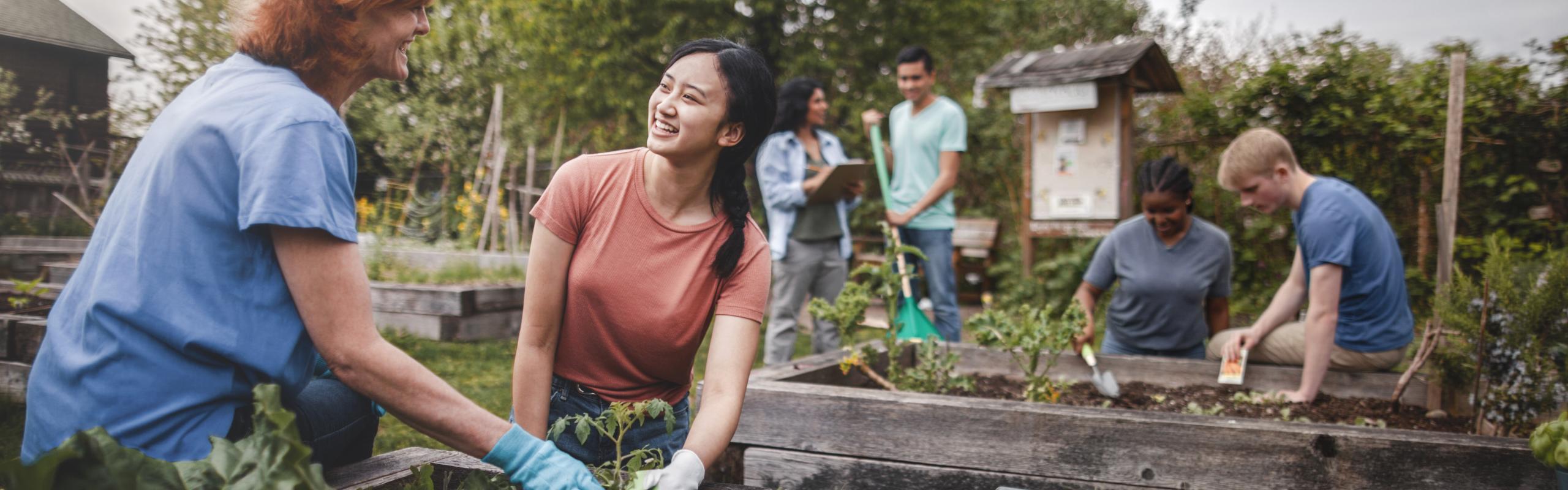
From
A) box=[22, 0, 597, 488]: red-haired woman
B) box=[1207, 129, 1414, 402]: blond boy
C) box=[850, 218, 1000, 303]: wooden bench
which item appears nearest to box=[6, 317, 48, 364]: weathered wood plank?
box=[22, 0, 597, 488]: red-haired woman

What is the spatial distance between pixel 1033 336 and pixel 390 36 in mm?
2251

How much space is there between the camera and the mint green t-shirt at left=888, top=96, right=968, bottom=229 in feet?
14.9

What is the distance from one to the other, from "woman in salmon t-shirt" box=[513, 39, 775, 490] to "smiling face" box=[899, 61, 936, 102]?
9.67ft

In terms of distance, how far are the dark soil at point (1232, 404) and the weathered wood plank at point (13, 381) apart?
3.12 meters

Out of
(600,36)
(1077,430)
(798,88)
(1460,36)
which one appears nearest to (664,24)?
(600,36)

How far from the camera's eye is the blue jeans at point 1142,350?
3795mm

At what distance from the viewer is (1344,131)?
5691 mm

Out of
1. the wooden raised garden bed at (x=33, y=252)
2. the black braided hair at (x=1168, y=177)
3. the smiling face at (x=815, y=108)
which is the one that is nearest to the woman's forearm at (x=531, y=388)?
the wooden raised garden bed at (x=33, y=252)

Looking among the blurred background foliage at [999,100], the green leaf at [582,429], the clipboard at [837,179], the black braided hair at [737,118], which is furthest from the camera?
the blurred background foliage at [999,100]

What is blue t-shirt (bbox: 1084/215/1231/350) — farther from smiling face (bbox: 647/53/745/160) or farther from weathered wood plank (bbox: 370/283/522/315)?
weathered wood plank (bbox: 370/283/522/315)

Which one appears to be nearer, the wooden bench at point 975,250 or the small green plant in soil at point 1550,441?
the small green plant in soil at point 1550,441

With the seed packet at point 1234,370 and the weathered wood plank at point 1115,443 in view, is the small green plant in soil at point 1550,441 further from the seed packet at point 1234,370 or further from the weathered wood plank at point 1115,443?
the seed packet at point 1234,370

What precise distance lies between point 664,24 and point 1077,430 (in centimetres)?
997

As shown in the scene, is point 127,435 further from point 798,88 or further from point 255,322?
point 798,88
